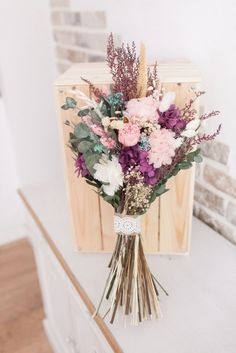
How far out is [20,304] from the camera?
6.81 ft

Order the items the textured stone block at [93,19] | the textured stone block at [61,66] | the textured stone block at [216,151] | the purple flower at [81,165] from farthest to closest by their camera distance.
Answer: the textured stone block at [61,66], the textured stone block at [93,19], the textured stone block at [216,151], the purple flower at [81,165]

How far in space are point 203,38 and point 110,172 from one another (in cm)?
59

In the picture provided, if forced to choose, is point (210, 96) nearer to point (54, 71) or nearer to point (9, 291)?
point (54, 71)

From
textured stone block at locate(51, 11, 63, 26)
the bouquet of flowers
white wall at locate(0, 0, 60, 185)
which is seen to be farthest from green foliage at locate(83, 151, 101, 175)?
white wall at locate(0, 0, 60, 185)

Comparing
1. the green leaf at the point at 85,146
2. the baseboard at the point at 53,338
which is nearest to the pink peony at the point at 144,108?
the green leaf at the point at 85,146

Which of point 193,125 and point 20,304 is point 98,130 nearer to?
point 193,125

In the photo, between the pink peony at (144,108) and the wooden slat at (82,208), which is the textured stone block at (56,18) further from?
the pink peony at (144,108)

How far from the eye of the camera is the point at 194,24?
3.57 feet

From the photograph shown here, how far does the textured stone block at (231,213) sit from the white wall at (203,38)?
0.13 metres

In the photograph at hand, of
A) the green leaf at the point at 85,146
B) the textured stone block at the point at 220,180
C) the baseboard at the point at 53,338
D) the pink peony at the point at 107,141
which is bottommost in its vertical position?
the baseboard at the point at 53,338

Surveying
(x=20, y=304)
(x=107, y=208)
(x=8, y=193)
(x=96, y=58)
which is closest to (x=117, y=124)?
(x=107, y=208)

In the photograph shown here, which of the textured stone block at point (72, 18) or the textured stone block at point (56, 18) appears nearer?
the textured stone block at point (72, 18)

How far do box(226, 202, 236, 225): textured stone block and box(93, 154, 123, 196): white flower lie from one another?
1.68ft

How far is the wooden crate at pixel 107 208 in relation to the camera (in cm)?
98
